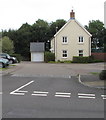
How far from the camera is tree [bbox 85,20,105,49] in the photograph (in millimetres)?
74938

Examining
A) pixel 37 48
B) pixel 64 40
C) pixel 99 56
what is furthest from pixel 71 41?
pixel 37 48

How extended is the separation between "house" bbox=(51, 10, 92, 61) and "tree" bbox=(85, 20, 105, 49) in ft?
81.5

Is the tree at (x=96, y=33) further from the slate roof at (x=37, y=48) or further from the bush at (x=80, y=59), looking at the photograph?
the bush at (x=80, y=59)

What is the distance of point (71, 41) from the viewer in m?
47.8

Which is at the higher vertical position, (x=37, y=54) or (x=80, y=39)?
(x=80, y=39)

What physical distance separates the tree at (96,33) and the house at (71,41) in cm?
2485

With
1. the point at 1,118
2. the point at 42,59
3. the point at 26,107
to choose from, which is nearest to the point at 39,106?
the point at 26,107

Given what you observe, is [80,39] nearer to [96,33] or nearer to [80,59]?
[80,59]

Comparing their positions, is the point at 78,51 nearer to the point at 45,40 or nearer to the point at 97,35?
the point at 45,40

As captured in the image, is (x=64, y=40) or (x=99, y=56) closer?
(x=64, y=40)

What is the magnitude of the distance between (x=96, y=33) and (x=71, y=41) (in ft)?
102

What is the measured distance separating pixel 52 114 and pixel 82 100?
2986 millimetres

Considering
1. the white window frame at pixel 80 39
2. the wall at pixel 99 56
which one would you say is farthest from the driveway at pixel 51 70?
the wall at pixel 99 56

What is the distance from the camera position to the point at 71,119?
7.07 metres
